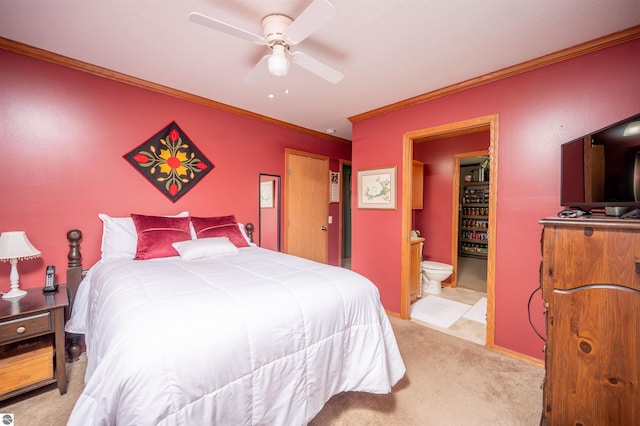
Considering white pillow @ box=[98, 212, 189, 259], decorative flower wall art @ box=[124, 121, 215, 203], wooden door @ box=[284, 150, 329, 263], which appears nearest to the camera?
white pillow @ box=[98, 212, 189, 259]

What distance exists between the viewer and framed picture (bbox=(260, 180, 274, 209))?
3656mm

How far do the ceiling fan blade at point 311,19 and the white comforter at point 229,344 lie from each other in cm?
141

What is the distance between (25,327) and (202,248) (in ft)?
3.66

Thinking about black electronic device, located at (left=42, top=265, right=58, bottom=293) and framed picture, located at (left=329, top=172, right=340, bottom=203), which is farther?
framed picture, located at (left=329, top=172, right=340, bottom=203)

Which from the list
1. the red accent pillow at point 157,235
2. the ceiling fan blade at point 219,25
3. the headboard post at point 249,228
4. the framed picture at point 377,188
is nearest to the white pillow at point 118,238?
the red accent pillow at point 157,235

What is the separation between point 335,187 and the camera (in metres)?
4.73

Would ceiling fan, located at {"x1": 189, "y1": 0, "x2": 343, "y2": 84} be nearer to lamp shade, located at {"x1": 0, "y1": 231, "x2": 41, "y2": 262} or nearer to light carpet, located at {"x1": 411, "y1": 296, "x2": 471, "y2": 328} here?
lamp shade, located at {"x1": 0, "y1": 231, "x2": 41, "y2": 262}

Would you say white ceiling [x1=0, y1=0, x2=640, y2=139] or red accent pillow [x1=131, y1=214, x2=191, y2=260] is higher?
white ceiling [x1=0, y1=0, x2=640, y2=139]

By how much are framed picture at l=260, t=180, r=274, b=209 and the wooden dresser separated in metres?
3.03

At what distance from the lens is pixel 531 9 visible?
161cm

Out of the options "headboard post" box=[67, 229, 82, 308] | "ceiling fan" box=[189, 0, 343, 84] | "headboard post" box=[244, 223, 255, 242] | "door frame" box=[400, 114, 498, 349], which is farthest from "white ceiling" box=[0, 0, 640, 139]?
"headboard post" box=[244, 223, 255, 242]

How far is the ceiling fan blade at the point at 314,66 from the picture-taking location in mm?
1705

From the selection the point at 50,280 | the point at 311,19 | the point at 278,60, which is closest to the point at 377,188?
the point at 278,60

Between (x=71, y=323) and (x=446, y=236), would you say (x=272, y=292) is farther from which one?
(x=446, y=236)
